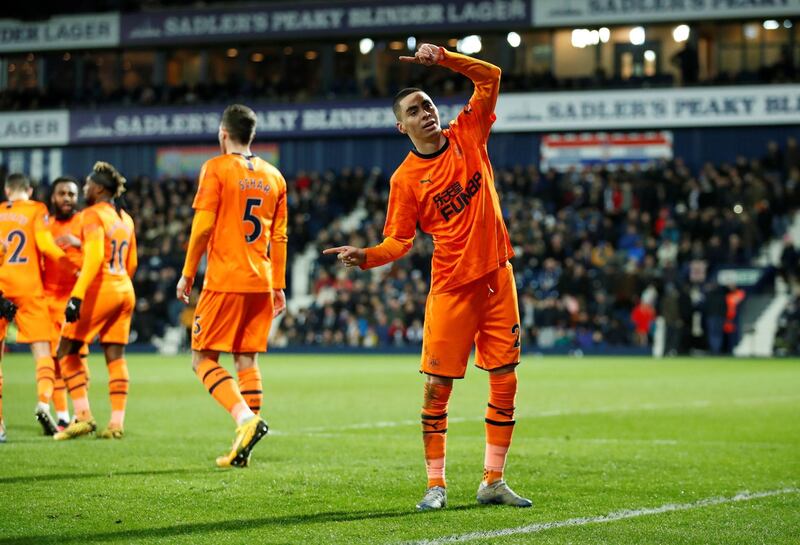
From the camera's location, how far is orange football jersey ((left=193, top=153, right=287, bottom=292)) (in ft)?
28.7

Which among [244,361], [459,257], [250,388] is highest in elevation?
[459,257]

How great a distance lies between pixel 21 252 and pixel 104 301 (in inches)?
41.5

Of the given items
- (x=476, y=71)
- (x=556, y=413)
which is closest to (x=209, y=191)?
(x=476, y=71)


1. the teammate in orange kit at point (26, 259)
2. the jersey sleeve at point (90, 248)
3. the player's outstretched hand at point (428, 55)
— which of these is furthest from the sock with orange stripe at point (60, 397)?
the player's outstretched hand at point (428, 55)

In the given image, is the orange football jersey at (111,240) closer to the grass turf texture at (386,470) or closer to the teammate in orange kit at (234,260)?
the grass turf texture at (386,470)

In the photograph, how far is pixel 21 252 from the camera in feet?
36.6

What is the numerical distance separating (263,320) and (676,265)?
23.7m

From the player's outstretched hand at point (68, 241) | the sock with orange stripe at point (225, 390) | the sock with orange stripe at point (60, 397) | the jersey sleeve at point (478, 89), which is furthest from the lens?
the sock with orange stripe at point (60, 397)

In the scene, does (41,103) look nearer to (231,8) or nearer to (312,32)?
(231,8)

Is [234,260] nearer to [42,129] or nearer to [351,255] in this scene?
[351,255]

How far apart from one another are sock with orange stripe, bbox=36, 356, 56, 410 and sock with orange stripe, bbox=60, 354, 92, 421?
1.24ft

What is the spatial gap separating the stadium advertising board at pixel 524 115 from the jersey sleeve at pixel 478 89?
31.3 m

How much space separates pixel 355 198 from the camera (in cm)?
3916

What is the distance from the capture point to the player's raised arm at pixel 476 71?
694 cm
